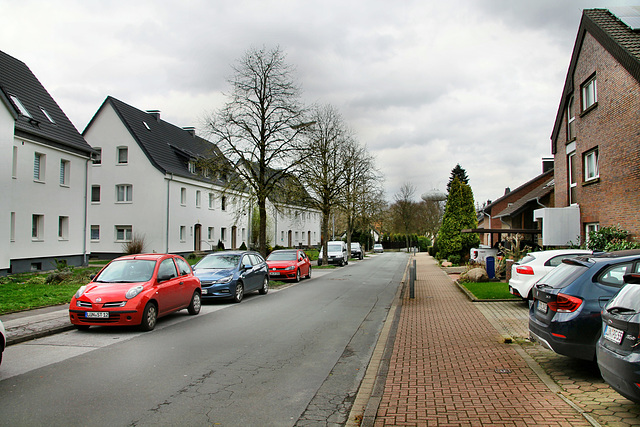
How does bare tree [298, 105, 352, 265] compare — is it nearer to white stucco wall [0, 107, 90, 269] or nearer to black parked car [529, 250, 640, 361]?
white stucco wall [0, 107, 90, 269]

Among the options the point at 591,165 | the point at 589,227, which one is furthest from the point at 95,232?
the point at 591,165

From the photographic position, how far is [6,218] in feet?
63.0

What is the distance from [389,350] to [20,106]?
23.4 meters

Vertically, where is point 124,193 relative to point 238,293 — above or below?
above

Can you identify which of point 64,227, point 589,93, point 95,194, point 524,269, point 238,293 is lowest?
point 238,293

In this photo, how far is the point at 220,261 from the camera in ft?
50.0

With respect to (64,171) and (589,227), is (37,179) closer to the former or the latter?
(64,171)

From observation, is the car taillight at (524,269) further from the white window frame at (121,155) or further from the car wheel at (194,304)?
the white window frame at (121,155)

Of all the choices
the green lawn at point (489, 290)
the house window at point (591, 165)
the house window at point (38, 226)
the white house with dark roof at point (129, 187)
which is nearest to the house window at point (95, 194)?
the white house with dark roof at point (129, 187)

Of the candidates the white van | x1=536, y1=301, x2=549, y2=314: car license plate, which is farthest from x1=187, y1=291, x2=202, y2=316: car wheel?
the white van

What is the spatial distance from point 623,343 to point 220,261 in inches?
493

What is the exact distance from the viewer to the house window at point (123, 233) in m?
34.7

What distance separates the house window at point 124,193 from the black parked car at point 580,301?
33275 mm

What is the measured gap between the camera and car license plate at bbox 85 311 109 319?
8977 mm
